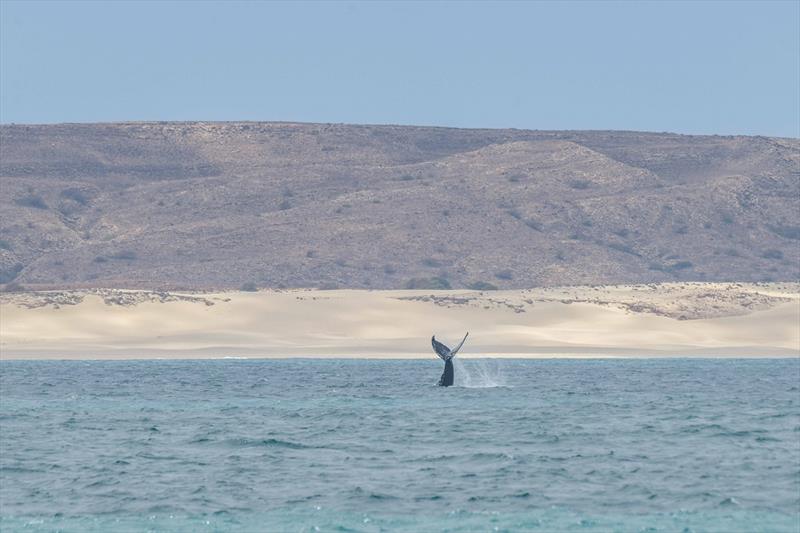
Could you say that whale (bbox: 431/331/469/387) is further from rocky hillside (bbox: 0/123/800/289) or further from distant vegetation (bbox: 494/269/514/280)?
distant vegetation (bbox: 494/269/514/280)

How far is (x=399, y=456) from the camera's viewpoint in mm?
30203

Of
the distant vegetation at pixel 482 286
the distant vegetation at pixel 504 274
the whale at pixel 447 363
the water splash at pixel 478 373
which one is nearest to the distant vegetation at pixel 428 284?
the distant vegetation at pixel 482 286

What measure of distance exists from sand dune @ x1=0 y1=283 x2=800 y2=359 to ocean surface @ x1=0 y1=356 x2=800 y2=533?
20755 mm

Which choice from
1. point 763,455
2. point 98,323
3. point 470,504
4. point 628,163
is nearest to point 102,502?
point 470,504

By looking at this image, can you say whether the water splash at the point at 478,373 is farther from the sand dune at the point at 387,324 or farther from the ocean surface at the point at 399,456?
the sand dune at the point at 387,324

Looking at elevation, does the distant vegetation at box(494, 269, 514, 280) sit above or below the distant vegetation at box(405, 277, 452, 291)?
above

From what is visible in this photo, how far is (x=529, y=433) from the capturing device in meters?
34.1

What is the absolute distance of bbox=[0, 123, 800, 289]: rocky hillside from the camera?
11256cm

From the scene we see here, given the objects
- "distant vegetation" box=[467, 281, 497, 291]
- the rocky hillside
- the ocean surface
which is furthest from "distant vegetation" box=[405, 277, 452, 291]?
the ocean surface

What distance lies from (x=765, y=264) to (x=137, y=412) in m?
83.5

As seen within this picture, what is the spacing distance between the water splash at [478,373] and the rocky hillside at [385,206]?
116 feet

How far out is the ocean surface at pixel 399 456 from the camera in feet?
77.8

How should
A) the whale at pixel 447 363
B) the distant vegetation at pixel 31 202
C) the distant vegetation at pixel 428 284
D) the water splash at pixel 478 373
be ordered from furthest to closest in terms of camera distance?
the distant vegetation at pixel 31 202 → the distant vegetation at pixel 428 284 → the water splash at pixel 478 373 → the whale at pixel 447 363

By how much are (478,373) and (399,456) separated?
26.9 m
